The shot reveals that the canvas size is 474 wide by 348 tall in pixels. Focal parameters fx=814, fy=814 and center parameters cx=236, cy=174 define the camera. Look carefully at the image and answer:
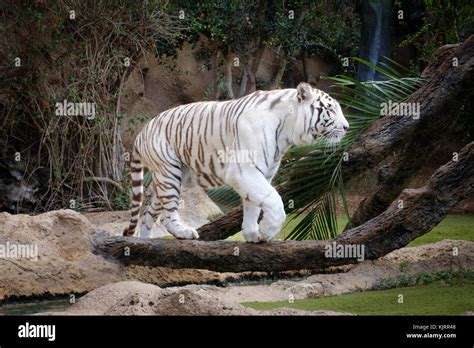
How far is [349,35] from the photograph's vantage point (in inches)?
611

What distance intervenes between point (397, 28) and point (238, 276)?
9528mm

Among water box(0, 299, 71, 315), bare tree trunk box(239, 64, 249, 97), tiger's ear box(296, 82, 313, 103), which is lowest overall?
water box(0, 299, 71, 315)

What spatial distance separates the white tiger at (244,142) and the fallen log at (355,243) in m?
0.16

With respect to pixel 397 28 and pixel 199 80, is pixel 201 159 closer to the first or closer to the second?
pixel 199 80

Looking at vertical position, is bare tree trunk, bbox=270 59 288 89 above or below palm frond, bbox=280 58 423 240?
above

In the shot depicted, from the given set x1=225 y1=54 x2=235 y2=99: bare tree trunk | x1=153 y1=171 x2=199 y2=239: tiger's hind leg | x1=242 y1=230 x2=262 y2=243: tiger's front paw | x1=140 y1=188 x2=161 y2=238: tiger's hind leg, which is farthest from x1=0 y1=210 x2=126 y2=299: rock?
x1=225 y1=54 x2=235 y2=99: bare tree trunk

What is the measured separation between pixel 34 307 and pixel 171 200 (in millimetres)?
1386

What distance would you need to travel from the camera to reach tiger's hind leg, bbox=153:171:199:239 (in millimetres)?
6660

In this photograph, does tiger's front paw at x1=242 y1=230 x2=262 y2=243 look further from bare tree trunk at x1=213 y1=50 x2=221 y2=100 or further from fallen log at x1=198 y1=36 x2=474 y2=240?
bare tree trunk at x1=213 y1=50 x2=221 y2=100

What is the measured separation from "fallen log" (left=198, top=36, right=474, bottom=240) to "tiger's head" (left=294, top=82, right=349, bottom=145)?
3.79 feet

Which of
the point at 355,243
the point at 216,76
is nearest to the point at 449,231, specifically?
the point at 355,243

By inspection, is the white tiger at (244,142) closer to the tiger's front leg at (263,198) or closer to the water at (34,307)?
the tiger's front leg at (263,198)
